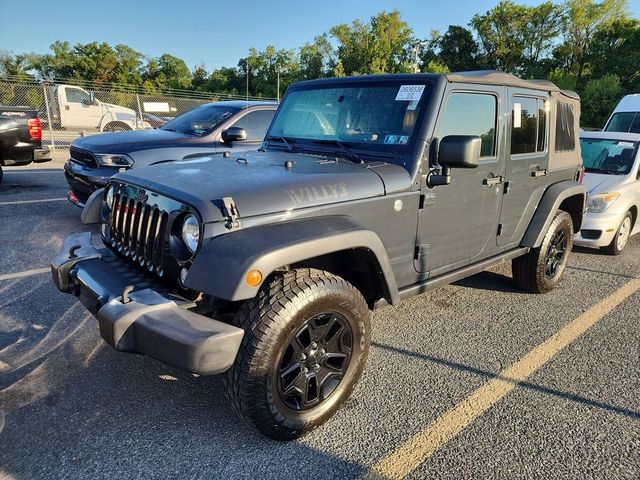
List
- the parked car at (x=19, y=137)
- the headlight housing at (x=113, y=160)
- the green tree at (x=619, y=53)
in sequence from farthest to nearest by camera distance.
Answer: the green tree at (x=619, y=53)
the parked car at (x=19, y=137)
the headlight housing at (x=113, y=160)

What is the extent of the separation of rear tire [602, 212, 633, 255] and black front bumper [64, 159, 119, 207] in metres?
6.48

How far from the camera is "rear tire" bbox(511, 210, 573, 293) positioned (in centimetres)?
439

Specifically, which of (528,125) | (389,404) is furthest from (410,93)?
(389,404)

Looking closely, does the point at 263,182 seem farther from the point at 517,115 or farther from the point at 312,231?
the point at 517,115

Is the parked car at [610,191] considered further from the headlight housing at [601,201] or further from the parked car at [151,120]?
the parked car at [151,120]

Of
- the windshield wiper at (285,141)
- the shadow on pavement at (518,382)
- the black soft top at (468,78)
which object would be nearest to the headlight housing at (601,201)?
the black soft top at (468,78)

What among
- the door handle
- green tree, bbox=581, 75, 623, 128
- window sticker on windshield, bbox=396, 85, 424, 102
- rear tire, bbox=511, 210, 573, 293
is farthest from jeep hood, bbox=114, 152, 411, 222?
green tree, bbox=581, 75, 623, 128

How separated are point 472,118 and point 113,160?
15.5ft

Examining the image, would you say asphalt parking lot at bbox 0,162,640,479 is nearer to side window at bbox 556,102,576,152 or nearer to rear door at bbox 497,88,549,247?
rear door at bbox 497,88,549,247

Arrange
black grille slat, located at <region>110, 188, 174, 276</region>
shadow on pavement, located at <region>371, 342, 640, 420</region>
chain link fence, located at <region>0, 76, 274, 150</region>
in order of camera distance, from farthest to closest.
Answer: chain link fence, located at <region>0, 76, 274, 150</region>
shadow on pavement, located at <region>371, 342, 640, 420</region>
black grille slat, located at <region>110, 188, 174, 276</region>

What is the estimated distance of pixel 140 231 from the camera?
2.74 meters

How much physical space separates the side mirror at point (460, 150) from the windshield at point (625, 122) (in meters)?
9.90

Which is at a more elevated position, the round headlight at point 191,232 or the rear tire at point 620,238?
the round headlight at point 191,232

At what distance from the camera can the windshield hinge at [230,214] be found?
7.57ft
